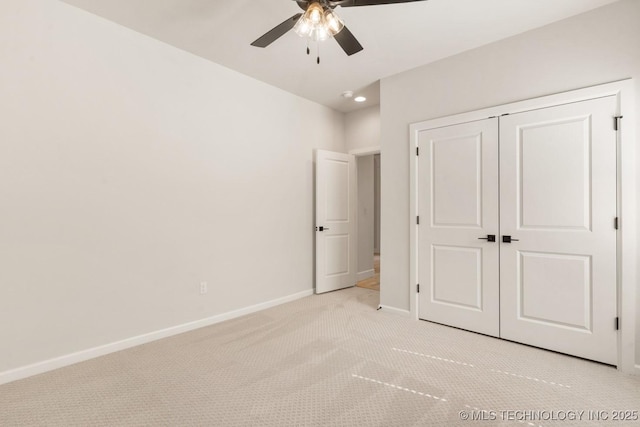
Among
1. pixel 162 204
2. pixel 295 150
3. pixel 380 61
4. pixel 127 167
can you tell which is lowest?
pixel 162 204

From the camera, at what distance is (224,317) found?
3436 millimetres

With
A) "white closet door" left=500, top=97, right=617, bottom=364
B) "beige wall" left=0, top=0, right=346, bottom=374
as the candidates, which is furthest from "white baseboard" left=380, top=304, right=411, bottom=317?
"beige wall" left=0, top=0, right=346, bottom=374

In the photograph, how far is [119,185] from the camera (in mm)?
2703

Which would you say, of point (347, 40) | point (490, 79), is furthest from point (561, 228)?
point (347, 40)

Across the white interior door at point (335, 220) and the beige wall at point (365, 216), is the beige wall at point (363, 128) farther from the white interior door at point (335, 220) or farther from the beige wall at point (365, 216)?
the beige wall at point (365, 216)

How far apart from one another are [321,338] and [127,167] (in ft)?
7.83

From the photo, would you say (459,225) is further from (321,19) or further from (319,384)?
(321,19)

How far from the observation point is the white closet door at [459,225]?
2.96 meters

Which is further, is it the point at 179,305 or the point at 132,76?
the point at 179,305

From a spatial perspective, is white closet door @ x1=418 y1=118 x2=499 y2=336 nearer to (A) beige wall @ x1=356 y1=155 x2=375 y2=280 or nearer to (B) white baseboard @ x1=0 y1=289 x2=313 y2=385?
(B) white baseboard @ x1=0 y1=289 x2=313 y2=385

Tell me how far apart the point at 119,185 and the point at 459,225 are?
3.28 m

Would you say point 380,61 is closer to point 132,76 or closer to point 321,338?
point 132,76

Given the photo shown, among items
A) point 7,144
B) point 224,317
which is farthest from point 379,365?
point 7,144

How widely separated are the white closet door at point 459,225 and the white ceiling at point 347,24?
0.83 m
